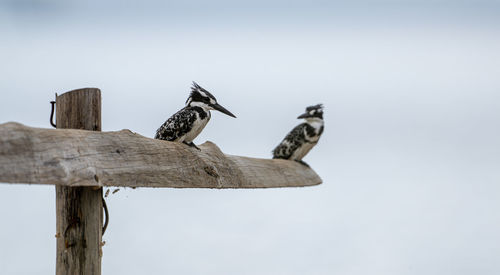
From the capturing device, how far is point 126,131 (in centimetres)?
218

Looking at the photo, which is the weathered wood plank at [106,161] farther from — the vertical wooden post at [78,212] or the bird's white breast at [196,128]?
the bird's white breast at [196,128]

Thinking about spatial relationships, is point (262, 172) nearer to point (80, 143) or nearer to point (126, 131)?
point (126, 131)

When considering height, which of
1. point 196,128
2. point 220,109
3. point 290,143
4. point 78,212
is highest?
point 220,109

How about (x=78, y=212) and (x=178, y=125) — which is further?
(x=178, y=125)

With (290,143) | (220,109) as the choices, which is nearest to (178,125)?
(220,109)

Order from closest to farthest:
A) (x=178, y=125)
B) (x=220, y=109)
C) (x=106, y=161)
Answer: (x=106, y=161)
(x=178, y=125)
(x=220, y=109)

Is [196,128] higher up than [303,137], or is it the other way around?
[196,128]

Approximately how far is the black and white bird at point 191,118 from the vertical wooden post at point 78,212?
108 cm

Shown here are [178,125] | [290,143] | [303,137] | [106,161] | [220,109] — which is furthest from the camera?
[303,137]

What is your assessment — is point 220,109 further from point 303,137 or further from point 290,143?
point 303,137

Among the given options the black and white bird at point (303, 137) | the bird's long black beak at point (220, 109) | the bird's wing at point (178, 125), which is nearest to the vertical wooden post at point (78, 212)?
the bird's wing at point (178, 125)

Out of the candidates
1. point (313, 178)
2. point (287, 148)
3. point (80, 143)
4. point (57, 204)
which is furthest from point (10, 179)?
point (287, 148)

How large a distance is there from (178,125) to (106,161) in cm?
128

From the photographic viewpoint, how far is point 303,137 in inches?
203
